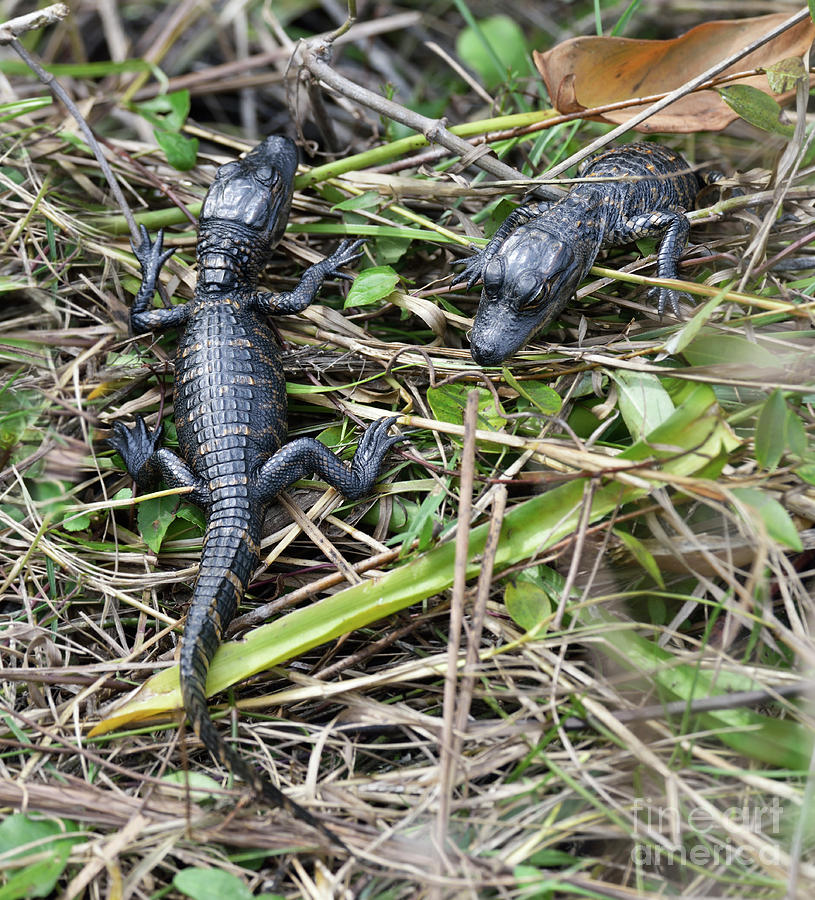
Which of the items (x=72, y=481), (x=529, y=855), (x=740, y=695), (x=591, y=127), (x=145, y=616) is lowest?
(x=529, y=855)

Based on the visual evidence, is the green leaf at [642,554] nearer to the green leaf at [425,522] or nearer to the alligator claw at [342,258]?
the green leaf at [425,522]

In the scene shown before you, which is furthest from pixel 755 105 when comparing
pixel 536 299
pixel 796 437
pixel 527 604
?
pixel 527 604

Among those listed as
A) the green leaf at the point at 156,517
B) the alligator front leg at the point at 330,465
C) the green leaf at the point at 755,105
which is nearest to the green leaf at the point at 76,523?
the green leaf at the point at 156,517

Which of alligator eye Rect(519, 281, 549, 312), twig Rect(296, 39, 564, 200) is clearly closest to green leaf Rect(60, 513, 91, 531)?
alligator eye Rect(519, 281, 549, 312)

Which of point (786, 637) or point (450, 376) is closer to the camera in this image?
point (786, 637)

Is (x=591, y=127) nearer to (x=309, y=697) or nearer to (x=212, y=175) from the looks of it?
(x=212, y=175)

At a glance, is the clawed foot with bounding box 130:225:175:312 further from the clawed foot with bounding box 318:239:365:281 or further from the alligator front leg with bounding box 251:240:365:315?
the clawed foot with bounding box 318:239:365:281

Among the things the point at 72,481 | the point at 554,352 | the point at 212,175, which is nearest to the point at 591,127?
the point at 554,352
